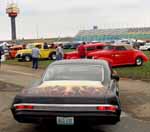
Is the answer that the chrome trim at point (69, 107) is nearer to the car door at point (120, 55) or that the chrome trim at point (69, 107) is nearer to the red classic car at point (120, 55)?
the red classic car at point (120, 55)

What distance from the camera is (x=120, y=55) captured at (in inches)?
1089

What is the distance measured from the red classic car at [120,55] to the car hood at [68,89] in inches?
707

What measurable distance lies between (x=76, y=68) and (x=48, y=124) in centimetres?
221

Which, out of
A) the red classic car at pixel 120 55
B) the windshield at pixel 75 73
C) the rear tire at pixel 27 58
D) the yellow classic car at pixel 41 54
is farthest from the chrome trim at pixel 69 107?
the rear tire at pixel 27 58

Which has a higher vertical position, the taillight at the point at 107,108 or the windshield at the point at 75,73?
the windshield at the point at 75,73

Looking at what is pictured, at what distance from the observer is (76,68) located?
33.9ft

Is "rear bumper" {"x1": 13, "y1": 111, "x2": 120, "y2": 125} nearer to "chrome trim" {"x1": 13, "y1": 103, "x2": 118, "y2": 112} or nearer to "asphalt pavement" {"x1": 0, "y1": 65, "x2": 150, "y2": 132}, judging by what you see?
"chrome trim" {"x1": 13, "y1": 103, "x2": 118, "y2": 112}

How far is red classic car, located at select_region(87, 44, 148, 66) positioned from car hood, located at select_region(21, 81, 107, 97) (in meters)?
18.0

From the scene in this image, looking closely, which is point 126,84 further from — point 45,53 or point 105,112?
point 45,53

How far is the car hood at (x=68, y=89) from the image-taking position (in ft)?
27.9

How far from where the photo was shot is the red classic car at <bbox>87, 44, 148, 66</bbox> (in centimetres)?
2744

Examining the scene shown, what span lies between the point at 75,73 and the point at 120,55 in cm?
1781

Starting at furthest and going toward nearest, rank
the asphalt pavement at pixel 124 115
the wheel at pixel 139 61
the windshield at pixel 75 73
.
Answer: the wheel at pixel 139 61 → the windshield at pixel 75 73 → the asphalt pavement at pixel 124 115

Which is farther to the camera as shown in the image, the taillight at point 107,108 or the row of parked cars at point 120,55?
the row of parked cars at point 120,55
